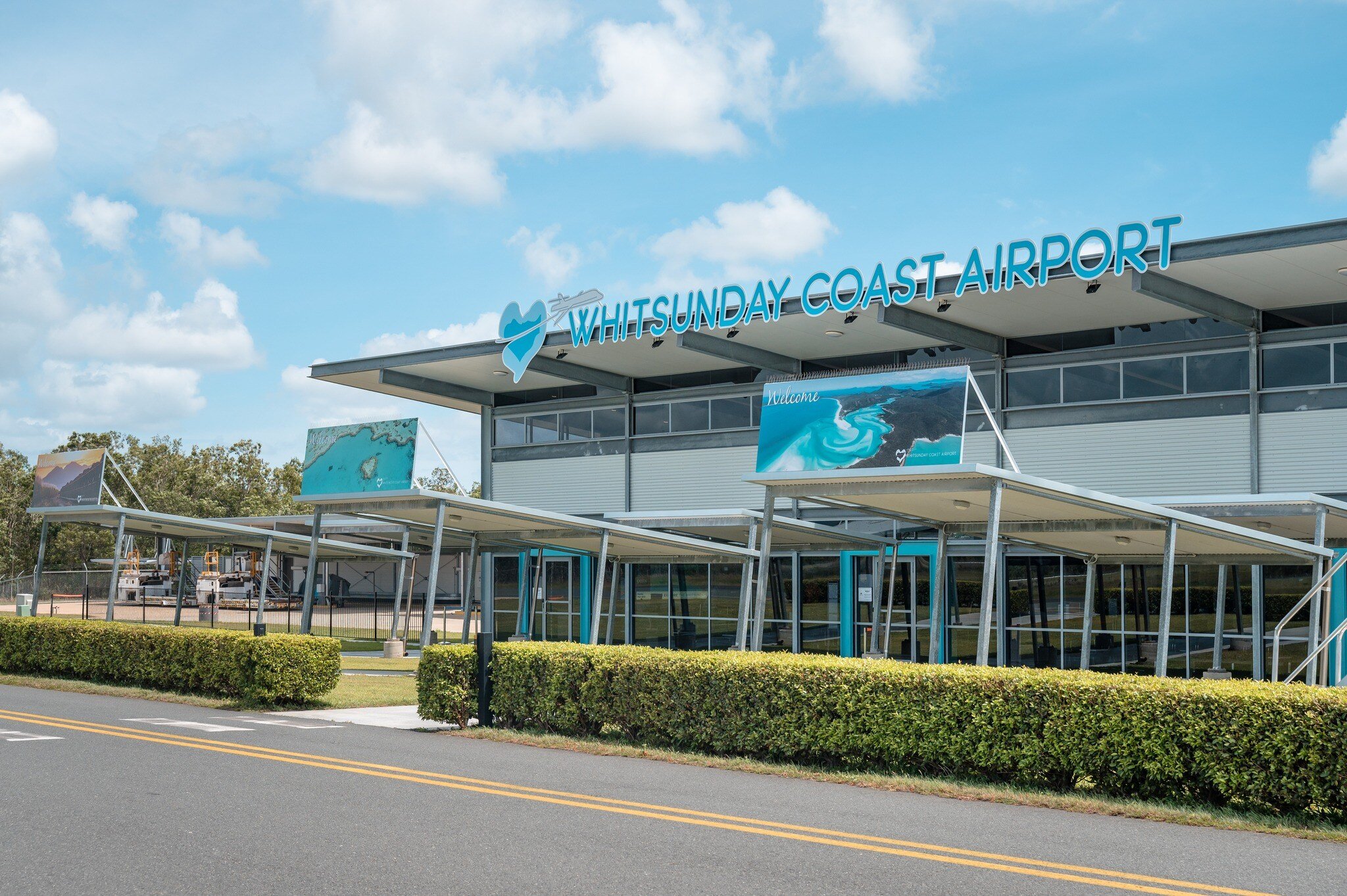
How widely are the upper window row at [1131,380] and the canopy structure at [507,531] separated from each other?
6741 mm

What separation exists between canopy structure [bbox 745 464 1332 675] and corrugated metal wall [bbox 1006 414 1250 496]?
388 cm

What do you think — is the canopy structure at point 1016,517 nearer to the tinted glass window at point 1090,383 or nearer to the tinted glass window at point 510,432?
the tinted glass window at point 1090,383

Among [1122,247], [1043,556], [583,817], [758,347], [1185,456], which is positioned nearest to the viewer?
[583,817]

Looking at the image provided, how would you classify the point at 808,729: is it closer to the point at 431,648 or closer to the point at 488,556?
the point at 431,648

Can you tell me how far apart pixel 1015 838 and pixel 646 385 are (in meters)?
22.2

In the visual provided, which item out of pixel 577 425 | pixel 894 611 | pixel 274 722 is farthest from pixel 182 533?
pixel 894 611

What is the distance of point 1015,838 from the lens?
848 centimetres

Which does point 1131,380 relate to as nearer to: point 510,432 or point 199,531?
point 510,432

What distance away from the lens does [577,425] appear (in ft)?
102

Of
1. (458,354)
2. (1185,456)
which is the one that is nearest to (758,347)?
(458,354)

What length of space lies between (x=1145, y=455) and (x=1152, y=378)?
1.41m

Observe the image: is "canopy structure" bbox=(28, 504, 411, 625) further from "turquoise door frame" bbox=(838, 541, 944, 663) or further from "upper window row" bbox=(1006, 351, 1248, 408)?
"upper window row" bbox=(1006, 351, 1248, 408)

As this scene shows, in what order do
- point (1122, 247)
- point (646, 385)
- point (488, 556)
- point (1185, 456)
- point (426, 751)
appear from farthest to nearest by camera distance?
1. point (488, 556)
2. point (646, 385)
3. point (1185, 456)
4. point (1122, 247)
5. point (426, 751)

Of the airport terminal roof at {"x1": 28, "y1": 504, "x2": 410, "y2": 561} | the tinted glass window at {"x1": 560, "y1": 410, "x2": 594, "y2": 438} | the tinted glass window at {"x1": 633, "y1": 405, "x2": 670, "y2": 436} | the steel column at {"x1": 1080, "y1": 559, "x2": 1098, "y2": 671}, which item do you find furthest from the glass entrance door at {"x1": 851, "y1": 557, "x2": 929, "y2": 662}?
the airport terminal roof at {"x1": 28, "y1": 504, "x2": 410, "y2": 561}
